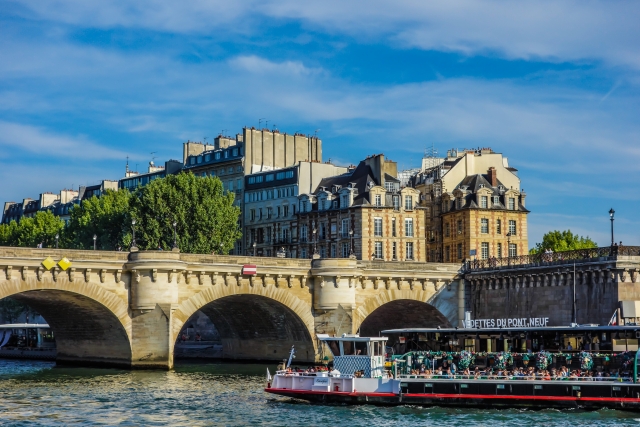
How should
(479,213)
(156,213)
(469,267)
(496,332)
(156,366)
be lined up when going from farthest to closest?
(479,213) < (156,213) < (469,267) < (156,366) < (496,332)

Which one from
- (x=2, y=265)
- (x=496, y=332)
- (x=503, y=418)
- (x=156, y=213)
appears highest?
(x=156, y=213)

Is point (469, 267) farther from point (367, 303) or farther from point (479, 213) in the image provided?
point (479, 213)

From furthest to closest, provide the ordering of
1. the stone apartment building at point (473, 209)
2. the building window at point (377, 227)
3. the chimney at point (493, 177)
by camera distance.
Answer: the chimney at point (493, 177)
the stone apartment building at point (473, 209)
the building window at point (377, 227)

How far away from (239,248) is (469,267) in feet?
137

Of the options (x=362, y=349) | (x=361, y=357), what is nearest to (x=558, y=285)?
(x=362, y=349)

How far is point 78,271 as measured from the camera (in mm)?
66562

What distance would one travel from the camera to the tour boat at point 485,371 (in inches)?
2019

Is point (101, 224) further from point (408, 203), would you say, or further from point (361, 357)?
point (361, 357)

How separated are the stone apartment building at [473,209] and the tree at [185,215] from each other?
72.2 feet

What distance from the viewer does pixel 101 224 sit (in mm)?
108500

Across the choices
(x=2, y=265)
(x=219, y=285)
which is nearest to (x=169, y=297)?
(x=219, y=285)

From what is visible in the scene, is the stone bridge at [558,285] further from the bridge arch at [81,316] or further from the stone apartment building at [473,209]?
the bridge arch at [81,316]

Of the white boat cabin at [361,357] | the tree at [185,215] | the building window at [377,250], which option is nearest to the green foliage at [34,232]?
the tree at [185,215]

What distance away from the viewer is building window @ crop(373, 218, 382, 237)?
103500 millimetres
